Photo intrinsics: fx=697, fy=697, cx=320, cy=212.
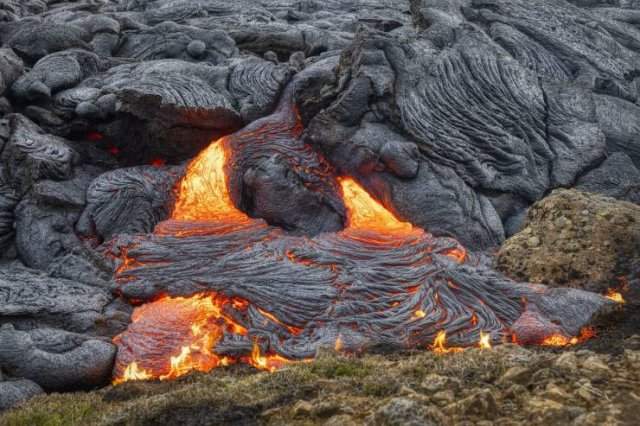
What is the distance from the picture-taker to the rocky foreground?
19.9ft

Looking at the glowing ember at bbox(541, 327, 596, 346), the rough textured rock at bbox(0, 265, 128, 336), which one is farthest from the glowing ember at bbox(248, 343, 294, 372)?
the glowing ember at bbox(541, 327, 596, 346)

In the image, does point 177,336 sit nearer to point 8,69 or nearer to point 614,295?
point 614,295

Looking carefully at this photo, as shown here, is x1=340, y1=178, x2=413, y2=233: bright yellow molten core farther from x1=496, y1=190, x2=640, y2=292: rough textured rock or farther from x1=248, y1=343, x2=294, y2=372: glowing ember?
x1=248, y1=343, x2=294, y2=372: glowing ember

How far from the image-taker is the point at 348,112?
1338 cm

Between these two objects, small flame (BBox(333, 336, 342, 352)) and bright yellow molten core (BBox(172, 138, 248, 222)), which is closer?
small flame (BBox(333, 336, 342, 352))

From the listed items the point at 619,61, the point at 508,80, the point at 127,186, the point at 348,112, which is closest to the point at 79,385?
the point at 127,186

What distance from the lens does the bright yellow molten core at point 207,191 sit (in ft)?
43.7

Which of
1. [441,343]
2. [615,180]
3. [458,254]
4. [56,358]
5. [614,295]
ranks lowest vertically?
[56,358]

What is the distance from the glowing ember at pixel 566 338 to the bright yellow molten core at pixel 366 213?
359cm

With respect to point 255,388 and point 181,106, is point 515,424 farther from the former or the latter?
point 181,106

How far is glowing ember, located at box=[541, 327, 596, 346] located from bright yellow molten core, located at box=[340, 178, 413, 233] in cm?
359

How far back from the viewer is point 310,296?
1076 centimetres

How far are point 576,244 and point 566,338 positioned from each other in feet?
6.32

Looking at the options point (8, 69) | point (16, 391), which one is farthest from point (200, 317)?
point (8, 69)
